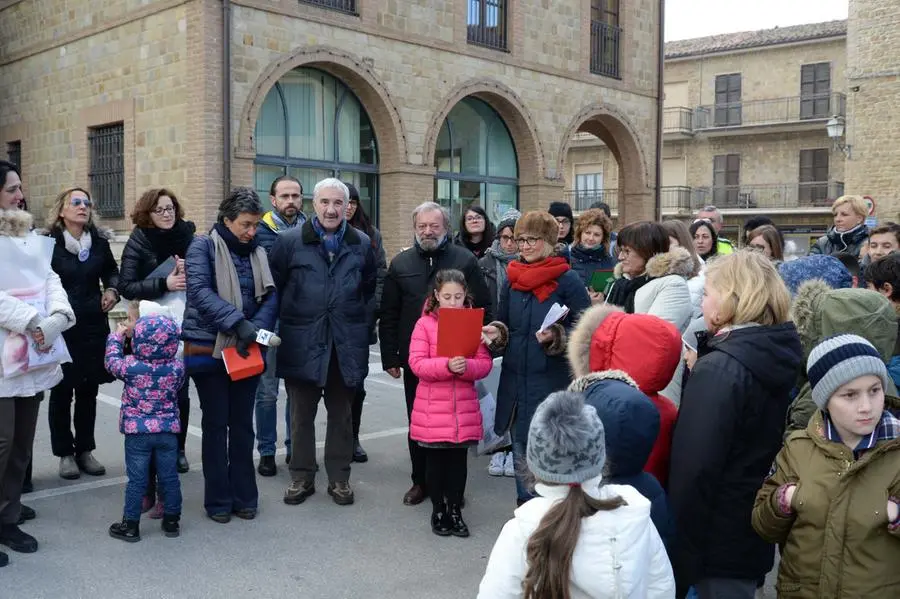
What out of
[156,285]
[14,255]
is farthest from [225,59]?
[14,255]

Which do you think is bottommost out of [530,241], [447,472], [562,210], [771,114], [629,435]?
[447,472]

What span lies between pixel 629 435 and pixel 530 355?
244 cm

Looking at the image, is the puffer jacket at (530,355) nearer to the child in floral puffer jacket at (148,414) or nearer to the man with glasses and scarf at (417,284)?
the man with glasses and scarf at (417,284)

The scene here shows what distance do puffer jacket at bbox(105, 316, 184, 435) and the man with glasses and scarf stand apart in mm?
1463

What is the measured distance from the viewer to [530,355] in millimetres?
5176

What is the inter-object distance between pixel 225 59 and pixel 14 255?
9.62 m

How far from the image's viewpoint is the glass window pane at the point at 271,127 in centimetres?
1509

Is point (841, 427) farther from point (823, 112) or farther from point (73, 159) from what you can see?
point (823, 112)

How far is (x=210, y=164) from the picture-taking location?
1367 centimetres

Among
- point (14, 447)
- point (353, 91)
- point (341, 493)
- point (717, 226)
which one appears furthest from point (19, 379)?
point (353, 91)

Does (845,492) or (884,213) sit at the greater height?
(884,213)

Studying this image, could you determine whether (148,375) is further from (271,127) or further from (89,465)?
(271,127)

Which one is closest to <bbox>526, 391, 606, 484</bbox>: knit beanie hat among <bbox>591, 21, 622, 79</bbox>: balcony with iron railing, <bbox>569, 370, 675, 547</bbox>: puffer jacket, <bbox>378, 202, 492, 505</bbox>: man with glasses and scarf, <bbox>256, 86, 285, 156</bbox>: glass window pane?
<bbox>569, 370, 675, 547</bbox>: puffer jacket

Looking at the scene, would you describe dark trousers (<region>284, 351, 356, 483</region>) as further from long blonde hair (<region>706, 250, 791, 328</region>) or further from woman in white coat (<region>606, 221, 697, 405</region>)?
long blonde hair (<region>706, 250, 791, 328</region>)
